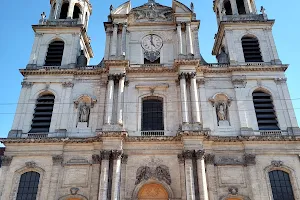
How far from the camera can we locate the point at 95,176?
1959 cm

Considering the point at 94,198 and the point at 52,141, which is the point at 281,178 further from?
the point at 52,141

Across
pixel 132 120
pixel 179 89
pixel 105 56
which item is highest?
pixel 105 56

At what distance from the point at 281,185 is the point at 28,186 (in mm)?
14199

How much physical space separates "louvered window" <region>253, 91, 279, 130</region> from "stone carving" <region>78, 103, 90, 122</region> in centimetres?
1071

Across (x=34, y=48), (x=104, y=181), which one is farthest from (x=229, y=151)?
(x=34, y=48)

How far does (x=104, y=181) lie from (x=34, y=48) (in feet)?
39.5

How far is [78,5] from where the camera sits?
29.4 meters

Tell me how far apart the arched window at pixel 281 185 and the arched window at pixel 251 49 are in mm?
8468

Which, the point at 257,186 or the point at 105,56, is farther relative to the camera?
the point at 105,56

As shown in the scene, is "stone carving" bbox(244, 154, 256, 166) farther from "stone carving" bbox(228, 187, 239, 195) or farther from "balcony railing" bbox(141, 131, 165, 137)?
"balcony railing" bbox(141, 131, 165, 137)

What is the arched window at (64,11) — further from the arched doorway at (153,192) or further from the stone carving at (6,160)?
the arched doorway at (153,192)

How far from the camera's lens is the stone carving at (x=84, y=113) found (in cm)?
2202

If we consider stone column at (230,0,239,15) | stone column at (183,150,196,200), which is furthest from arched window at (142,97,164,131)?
stone column at (230,0,239,15)

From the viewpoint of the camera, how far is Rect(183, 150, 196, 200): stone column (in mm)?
18164
